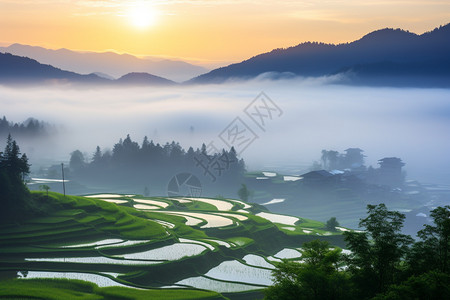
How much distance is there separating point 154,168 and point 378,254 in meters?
130

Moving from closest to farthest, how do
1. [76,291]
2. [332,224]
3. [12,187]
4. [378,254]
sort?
[378,254] → [76,291] → [12,187] → [332,224]

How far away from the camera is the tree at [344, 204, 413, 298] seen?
32.8 metres

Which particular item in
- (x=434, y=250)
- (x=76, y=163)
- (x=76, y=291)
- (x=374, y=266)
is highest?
(x=76, y=163)

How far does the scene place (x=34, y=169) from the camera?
17688 cm

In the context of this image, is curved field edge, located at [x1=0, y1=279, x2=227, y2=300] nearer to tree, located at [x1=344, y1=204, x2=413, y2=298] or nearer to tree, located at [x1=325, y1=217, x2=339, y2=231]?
tree, located at [x1=344, y1=204, x2=413, y2=298]

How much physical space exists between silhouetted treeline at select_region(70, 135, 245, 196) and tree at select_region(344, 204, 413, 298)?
116834mm

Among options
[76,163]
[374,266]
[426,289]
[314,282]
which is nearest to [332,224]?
[374,266]

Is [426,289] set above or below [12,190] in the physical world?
below

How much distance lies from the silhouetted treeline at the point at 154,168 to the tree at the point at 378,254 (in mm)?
116834

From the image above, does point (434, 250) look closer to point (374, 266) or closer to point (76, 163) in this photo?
point (374, 266)

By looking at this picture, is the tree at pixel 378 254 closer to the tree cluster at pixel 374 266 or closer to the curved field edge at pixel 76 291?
the tree cluster at pixel 374 266

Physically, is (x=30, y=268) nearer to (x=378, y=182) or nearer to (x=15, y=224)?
(x=15, y=224)

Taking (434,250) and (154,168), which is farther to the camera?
(154,168)

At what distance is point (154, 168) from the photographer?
159m
